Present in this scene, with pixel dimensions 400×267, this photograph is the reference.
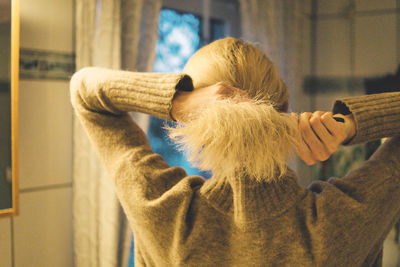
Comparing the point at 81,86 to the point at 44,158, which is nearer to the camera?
the point at 81,86

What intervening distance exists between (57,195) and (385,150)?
3.30 ft

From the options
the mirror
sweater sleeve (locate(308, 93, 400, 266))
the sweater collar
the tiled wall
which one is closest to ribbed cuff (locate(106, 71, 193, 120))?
the sweater collar

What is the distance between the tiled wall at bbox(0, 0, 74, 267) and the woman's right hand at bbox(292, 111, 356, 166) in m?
0.92

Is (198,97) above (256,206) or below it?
above

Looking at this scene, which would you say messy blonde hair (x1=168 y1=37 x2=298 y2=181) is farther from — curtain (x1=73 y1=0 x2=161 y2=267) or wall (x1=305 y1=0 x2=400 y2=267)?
wall (x1=305 y1=0 x2=400 y2=267)

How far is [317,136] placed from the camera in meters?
0.45

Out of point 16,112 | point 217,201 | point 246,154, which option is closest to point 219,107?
point 246,154

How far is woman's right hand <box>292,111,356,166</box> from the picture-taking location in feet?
1.43

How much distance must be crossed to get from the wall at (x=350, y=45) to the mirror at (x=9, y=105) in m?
1.45

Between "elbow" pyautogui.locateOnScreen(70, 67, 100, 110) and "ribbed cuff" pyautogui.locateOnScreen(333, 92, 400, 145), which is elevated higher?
"elbow" pyautogui.locateOnScreen(70, 67, 100, 110)

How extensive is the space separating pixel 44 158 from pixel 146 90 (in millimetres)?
761

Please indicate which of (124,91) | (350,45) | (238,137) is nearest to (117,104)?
(124,91)

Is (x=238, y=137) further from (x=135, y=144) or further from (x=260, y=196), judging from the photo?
(x=135, y=144)

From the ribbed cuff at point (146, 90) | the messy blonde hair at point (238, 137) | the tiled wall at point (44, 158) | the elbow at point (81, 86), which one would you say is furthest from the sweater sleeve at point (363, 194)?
the tiled wall at point (44, 158)
